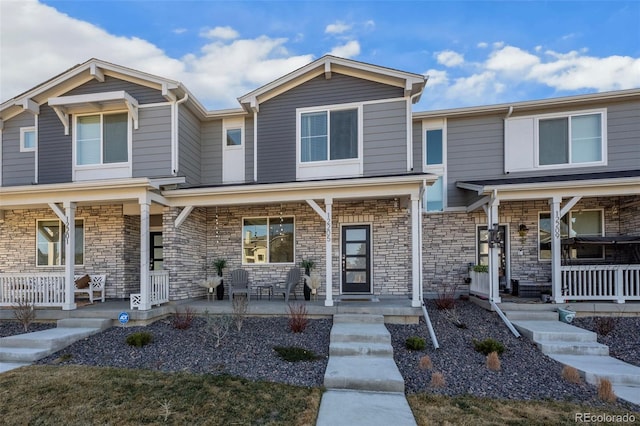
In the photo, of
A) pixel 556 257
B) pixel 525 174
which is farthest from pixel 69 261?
pixel 525 174

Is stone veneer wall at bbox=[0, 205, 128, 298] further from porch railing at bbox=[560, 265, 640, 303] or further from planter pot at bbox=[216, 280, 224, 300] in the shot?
porch railing at bbox=[560, 265, 640, 303]

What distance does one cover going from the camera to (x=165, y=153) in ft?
30.9

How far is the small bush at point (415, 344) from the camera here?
6.16 metres

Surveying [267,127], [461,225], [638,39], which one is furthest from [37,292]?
[638,39]

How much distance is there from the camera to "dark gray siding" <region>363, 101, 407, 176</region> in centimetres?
947

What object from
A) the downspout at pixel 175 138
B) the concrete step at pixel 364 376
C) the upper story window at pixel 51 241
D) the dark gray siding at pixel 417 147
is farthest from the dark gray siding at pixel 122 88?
the concrete step at pixel 364 376

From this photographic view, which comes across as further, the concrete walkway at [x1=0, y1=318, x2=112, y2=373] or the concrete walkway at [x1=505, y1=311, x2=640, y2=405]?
the concrete walkway at [x1=0, y1=318, x2=112, y2=373]

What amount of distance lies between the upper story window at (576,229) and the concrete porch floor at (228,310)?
473 centimetres

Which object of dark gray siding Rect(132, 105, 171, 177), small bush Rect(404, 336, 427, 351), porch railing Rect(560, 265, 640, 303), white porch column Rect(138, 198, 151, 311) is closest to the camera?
small bush Rect(404, 336, 427, 351)

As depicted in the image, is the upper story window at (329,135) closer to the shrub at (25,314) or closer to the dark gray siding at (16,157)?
the shrub at (25,314)

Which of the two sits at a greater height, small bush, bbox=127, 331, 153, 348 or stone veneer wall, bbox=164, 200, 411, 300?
stone veneer wall, bbox=164, 200, 411, 300

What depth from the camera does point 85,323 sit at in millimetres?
7547

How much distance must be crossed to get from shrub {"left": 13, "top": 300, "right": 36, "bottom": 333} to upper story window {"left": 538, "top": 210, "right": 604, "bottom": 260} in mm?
12923

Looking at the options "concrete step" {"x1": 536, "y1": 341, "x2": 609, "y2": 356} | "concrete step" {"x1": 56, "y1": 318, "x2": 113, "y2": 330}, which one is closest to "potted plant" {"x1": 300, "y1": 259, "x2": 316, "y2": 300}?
"concrete step" {"x1": 56, "y1": 318, "x2": 113, "y2": 330}
